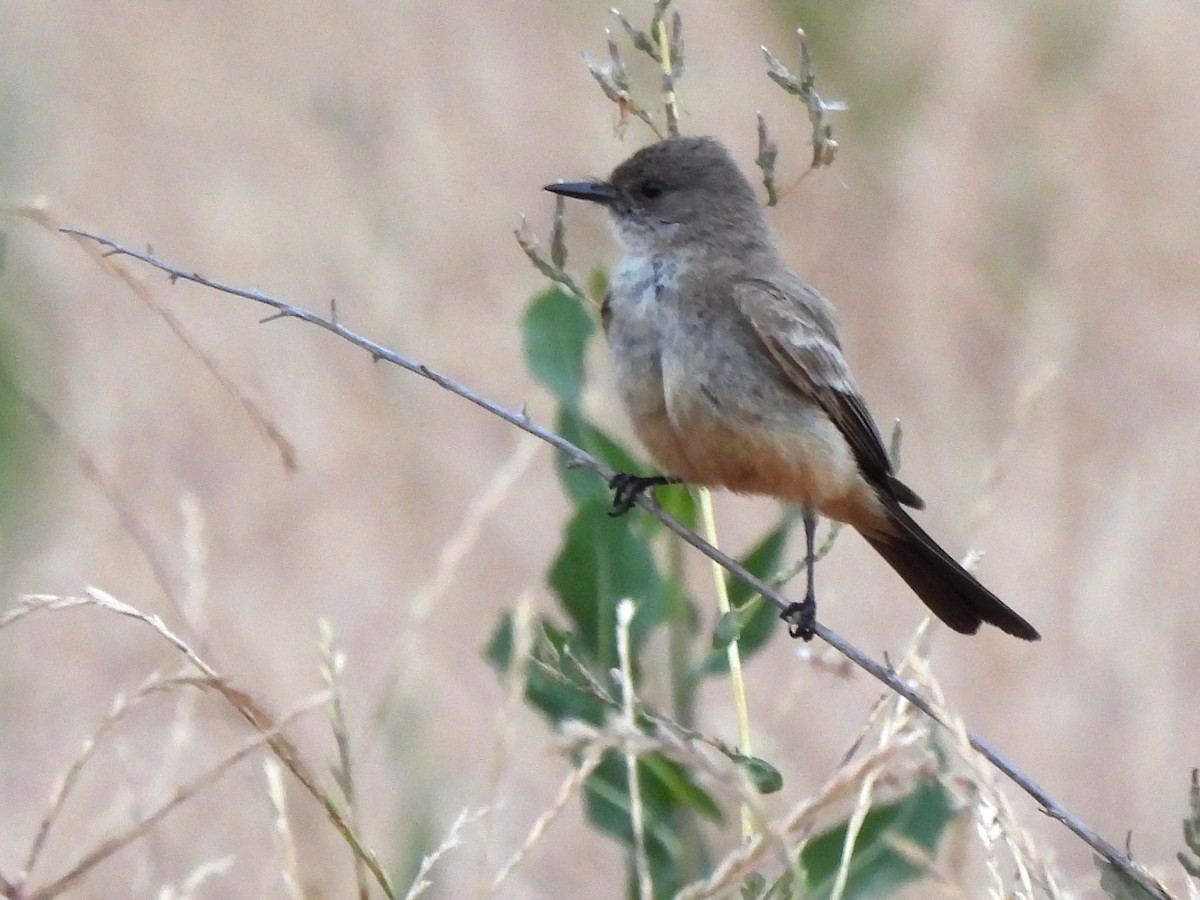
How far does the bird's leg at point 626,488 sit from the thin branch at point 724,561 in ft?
0.33

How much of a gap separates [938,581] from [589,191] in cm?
116

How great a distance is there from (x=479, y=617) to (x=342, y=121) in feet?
7.46

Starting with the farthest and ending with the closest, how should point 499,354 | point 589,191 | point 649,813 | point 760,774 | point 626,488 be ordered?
point 499,354, point 589,191, point 626,488, point 649,813, point 760,774

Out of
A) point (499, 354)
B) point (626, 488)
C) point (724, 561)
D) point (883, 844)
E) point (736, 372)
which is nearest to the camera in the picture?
point (724, 561)

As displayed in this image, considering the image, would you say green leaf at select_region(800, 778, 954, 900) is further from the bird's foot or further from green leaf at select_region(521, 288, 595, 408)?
green leaf at select_region(521, 288, 595, 408)

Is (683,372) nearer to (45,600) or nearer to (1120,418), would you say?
(45,600)

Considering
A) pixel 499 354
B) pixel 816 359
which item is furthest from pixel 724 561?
pixel 499 354

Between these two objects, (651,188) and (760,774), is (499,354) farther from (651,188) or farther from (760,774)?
(760,774)

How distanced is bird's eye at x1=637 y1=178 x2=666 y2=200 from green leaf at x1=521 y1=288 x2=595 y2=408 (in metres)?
0.52

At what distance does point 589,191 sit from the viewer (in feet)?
12.8

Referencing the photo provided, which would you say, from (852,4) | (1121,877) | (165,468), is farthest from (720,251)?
(165,468)

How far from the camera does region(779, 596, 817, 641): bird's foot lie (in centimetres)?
344

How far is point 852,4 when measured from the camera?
655cm

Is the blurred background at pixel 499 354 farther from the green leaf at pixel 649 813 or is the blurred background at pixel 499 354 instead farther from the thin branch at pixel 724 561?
the thin branch at pixel 724 561
